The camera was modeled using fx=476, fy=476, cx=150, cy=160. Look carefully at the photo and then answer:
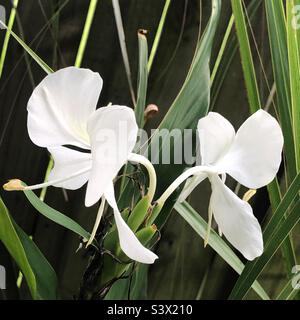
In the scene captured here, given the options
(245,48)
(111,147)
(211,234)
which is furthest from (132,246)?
(245,48)

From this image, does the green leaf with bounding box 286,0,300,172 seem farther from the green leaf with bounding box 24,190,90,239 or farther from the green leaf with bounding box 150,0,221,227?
the green leaf with bounding box 24,190,90,239

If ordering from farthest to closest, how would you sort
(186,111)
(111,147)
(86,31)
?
(86,31) < (186,111) < (111,147)

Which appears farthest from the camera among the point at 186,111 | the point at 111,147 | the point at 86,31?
the point at 86,31

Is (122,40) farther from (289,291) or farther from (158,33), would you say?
(289,291)

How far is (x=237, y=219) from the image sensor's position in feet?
1.55

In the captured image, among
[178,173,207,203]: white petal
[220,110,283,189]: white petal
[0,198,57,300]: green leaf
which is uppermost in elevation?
[220,110,283,189]: white petal

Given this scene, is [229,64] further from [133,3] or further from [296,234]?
[296,234]

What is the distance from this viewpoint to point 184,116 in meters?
0.51

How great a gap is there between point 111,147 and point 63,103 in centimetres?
7

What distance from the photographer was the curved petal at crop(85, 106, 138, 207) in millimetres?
400

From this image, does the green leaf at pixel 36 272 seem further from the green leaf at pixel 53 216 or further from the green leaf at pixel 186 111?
the green leaf at pixel 186 111

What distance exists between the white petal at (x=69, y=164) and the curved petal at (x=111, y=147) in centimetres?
7

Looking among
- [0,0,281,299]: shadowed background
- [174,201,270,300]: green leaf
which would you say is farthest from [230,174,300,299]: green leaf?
[0,0,281,299]: shadowed background
